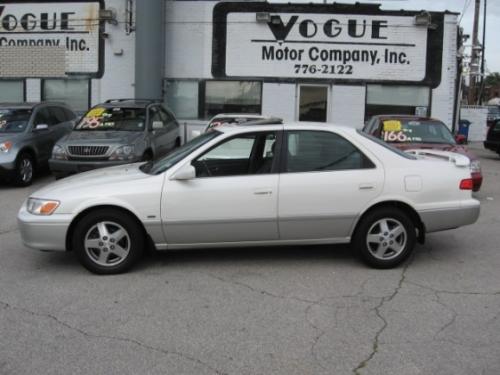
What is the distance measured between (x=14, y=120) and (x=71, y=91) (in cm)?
694

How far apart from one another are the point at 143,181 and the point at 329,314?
7.19ft

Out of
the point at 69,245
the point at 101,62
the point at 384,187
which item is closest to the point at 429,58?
the point at 101,62

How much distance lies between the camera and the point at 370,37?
17250 mm

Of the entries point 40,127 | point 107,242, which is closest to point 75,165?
point 40,127

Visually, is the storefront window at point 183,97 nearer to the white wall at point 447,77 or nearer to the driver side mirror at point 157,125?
the driver side mirror at point 157,125

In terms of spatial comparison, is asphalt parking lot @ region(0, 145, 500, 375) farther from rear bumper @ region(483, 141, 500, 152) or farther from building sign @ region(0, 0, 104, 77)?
building sign @ region(0, 0, 104, 77)

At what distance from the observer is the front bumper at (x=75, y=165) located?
10156 millimetres

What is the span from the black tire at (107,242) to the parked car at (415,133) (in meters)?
5.72

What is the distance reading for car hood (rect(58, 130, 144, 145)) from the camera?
409 inches

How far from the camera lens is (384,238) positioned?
5.77m

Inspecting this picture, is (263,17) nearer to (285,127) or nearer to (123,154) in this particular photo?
(123,154)

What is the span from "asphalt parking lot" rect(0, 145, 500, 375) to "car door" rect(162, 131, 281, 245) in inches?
15.4

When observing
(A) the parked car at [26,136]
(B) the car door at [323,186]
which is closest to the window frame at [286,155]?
(B) the car door at [323,186]

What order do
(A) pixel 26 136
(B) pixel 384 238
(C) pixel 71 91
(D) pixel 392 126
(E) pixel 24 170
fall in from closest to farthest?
(B) pixel 384 238
(D) pixel 392 126
(E) pixel 24 170
(A) pixel 26 136
(C) pixel 71 91
